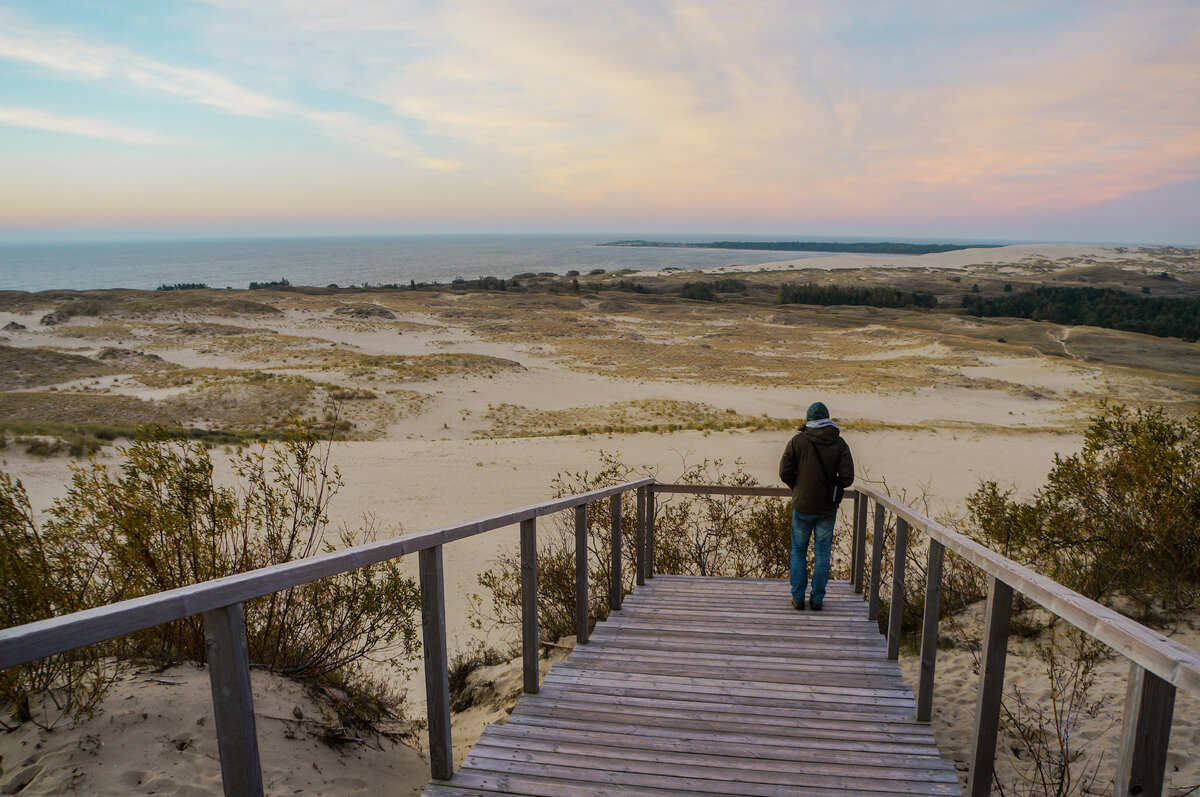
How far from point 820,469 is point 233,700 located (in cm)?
476

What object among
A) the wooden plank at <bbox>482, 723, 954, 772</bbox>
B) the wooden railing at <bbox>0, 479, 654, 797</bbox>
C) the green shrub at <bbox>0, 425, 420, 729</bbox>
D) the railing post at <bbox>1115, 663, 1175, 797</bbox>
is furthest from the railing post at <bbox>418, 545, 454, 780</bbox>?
the railing post at <bbox>1115, 663, 1175, 797</bbox>

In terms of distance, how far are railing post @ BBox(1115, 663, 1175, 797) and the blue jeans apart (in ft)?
12.9

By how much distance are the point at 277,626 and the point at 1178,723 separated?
19.4 feet

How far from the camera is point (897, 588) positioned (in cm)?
421

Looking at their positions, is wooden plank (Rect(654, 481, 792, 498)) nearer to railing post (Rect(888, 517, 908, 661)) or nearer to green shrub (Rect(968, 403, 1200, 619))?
railing post (Rect(888, 517, 908, 661))

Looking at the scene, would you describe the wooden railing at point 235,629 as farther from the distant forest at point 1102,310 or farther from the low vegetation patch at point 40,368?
the distant forest at point 1102,310

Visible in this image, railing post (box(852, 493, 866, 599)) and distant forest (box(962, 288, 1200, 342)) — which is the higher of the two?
railing post (box(852, 493, 866, 599))

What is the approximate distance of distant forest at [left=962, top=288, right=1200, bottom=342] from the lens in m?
64.9

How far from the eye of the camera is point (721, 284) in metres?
92.8

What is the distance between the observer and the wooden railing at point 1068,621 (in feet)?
5.28

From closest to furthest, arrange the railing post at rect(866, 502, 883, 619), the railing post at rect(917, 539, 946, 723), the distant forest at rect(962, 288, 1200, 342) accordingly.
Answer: the railing post at rect(917, 539, 946, 723) < the railing post at rect(866, 502, 883, 619) < the distant forest at rect(962, 288, 1200, 342)

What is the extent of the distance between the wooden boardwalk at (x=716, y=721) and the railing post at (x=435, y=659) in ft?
0.38

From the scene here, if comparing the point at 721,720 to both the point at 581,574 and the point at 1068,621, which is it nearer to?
the point at 581,574

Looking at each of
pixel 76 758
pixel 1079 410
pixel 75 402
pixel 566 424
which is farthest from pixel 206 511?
pixel 1079 410
